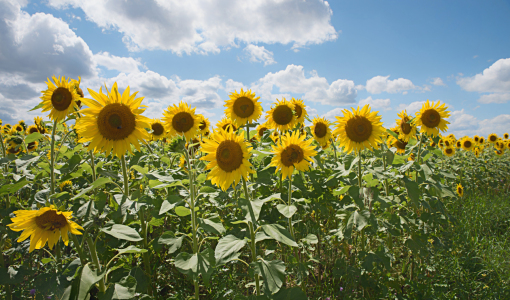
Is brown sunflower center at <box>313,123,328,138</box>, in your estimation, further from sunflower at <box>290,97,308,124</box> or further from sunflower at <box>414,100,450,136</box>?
sunflower at <box>414,100,450,136</box>

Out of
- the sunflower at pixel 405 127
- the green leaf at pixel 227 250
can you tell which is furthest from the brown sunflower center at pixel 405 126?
the green leaf at pixel 227 250

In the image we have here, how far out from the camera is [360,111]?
2.88 meters

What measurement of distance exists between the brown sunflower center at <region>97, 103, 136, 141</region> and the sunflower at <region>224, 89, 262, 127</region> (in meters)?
2.09

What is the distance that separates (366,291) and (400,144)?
3.14 m

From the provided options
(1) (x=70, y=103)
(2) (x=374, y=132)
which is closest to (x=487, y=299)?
(2) (x=374, y=132)

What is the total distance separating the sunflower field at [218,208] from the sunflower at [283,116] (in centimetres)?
2

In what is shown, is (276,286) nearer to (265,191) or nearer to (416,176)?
(265,191)

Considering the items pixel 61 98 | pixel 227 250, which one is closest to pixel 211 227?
pixel 227 250

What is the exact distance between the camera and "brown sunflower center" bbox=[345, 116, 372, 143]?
2.78 metres

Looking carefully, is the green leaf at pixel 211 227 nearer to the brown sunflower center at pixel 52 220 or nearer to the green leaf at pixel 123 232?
the green leaf at pixel 123 232

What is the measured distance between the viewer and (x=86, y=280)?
182 cm

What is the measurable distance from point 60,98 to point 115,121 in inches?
43.3

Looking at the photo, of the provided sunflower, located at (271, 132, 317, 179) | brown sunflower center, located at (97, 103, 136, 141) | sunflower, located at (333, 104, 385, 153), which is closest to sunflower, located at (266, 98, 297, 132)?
sunflower, located at (333, 104, 385, 153)

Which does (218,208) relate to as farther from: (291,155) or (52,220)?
(52,220)
